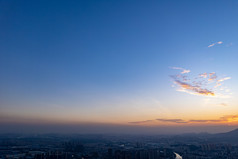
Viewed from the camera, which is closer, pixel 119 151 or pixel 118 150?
pixel 119 151

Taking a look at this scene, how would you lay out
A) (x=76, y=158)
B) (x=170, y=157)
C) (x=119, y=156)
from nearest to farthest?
(x=119, y=156) → (x=76, y=158) → (x=170, y=157)

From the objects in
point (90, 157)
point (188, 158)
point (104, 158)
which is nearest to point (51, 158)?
point (90, 157)

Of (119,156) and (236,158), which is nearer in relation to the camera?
(119,156)

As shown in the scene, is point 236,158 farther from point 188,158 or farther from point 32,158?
point 32,158

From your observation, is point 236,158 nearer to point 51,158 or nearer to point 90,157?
point 90,157

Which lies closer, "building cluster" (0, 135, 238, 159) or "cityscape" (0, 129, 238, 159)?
"building cluster" (0, 135, 238, 159)

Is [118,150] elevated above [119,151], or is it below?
below

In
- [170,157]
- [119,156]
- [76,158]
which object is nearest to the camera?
[119,156]

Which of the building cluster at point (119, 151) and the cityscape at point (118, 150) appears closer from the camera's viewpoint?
the building cluster at point (119, 151)

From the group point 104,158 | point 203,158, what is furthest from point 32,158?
point 203,158
